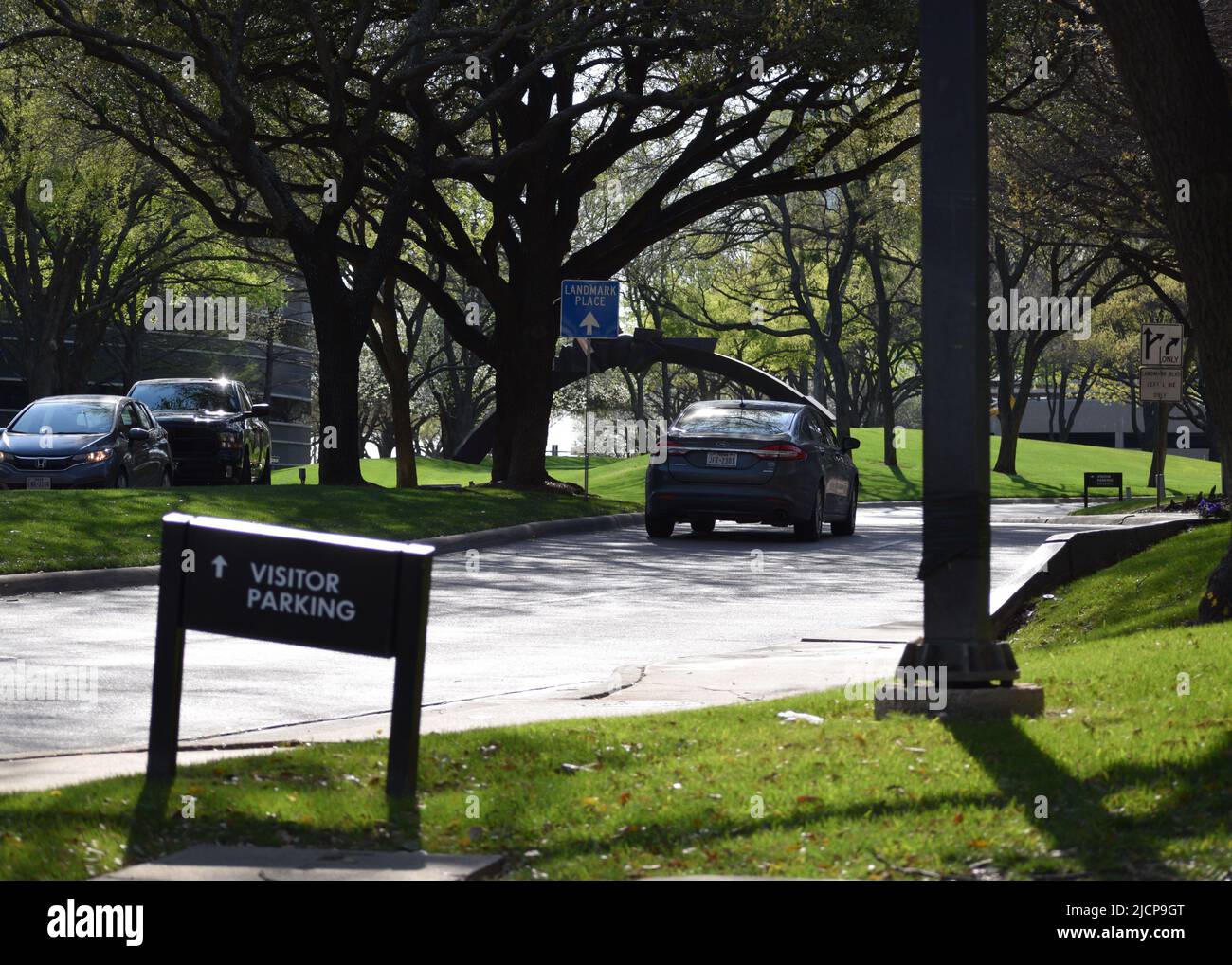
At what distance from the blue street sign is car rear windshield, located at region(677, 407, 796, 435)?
4.18 metres

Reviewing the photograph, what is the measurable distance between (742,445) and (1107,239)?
15.8 m

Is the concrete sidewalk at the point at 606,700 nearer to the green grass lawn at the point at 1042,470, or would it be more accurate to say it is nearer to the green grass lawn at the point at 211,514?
the green grass lawn at the point at 211,514

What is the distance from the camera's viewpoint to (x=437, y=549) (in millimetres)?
19312

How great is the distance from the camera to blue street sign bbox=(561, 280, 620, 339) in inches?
1014

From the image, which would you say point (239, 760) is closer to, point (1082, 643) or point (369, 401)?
point (1082, 643)

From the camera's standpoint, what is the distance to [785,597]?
15.5 metres

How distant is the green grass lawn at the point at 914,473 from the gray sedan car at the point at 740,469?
15877 millimetres

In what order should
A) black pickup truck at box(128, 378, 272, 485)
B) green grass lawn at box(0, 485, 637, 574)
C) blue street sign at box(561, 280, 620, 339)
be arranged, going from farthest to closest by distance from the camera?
black pickup truck at box(128, 378, 272, 485) → blue street sign at box(561, 280, 620, 339) → green grass lawn at box(0, 485, 637, 574)

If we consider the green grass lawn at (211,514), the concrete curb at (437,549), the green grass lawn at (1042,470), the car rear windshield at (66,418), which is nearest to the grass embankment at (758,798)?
the concrete curb at (437,549)

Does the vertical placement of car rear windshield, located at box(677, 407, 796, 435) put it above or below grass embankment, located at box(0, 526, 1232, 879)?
above

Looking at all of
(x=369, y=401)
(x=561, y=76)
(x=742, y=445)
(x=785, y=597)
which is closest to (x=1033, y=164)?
(x=561, y=76)

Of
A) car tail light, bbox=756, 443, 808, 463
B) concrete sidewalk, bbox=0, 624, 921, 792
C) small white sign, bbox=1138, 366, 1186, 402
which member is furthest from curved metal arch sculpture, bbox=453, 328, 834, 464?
concrete sidewalk, bbox=0, 624, 921, 792

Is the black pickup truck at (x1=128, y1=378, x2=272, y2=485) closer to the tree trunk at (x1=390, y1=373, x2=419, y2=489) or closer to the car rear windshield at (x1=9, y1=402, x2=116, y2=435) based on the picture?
the car rear windshield at (x1=9, y1=402, x2=116, y2=435)

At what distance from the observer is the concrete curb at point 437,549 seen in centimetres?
1477
